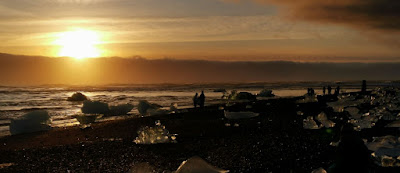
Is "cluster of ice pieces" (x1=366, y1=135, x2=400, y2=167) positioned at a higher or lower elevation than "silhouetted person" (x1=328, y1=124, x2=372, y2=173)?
lower

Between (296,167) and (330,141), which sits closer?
(296,167)

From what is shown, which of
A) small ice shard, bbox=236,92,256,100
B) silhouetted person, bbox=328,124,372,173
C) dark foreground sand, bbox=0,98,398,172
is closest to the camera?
silhouetted person, bbox=328,124,372,173

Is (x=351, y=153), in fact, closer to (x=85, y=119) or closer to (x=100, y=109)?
(x=85, y=119)

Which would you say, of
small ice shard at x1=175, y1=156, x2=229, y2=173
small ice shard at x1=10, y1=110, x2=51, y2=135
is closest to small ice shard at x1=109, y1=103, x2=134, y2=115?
small ice shard at x1=10, y1=110, x2=51, y2=135

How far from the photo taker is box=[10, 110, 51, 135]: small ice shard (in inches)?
750

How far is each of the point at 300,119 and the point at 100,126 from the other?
10710mm

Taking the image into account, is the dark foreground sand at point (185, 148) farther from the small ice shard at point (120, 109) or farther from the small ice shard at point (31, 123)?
the small ice shard at point (120, 109)

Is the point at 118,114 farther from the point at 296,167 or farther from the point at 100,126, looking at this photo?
the point at 296,167

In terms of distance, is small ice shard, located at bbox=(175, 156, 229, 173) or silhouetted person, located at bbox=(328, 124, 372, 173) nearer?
silhouetted person, located at bbox=(328, 124, 372, 173)

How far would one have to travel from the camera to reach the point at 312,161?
9.91m

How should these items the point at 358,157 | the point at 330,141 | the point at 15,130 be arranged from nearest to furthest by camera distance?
the point at 358,157
the point at 330,141
the point at 15,130

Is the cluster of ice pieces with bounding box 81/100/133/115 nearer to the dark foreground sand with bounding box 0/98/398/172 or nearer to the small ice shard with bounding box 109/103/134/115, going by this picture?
the small ice shard with bounding box 109/103/134/115

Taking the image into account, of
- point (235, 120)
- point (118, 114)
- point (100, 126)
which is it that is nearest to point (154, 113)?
point (118, 114)

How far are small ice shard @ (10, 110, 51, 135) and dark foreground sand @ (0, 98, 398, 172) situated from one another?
1.03 meters
